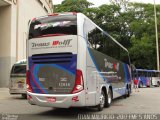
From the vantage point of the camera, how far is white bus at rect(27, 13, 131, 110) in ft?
38.0

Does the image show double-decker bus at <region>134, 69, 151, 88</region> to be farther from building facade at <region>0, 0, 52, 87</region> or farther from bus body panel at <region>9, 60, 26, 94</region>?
bus body panel at <region>9, 60, 26, 94</region>

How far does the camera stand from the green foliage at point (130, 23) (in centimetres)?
5138

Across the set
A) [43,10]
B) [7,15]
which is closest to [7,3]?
[7,15]

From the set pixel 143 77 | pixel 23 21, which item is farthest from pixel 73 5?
pixel 23 21

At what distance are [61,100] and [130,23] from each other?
152 ft

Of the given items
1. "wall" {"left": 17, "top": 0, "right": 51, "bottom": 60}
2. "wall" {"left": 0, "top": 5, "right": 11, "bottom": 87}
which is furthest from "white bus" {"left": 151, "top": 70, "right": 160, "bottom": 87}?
"wall" {"left": 0, "top": 5, "right": 11, "bottom": 87}

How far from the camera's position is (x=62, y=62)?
11852 mm

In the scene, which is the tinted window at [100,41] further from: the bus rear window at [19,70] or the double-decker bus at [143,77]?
the double-decker bus at [143,77]

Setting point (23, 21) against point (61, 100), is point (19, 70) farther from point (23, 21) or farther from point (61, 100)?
point (23, 21)

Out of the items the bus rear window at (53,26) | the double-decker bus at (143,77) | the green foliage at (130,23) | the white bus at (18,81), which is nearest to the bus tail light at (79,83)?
the bus rear window at (53,26)

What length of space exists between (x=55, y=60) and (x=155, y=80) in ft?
117

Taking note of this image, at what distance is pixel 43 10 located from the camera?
44750 mm

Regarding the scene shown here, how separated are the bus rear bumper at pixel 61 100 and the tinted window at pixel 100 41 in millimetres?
2271

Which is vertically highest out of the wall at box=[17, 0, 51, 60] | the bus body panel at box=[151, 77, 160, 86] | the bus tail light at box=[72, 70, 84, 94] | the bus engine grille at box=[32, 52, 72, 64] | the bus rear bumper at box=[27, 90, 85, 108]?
the wall at box=[17, 0, 51, 60]
